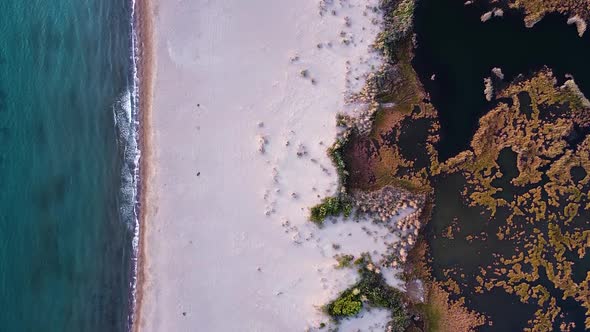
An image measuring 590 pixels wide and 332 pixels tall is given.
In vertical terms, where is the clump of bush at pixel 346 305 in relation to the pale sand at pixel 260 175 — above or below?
below

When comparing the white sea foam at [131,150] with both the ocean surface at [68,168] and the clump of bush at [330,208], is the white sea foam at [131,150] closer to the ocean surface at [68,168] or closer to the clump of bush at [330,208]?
the ocean surface at [68,168]

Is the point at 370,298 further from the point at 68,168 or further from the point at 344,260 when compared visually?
the point at 68,168

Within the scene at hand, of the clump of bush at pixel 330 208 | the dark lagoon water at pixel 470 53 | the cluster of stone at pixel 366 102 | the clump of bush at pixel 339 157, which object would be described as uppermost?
the dark lagoon water at pixel 470 53

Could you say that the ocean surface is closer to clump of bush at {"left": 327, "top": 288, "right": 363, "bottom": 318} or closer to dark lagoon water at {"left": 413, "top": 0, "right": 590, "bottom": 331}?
clump of bush at {"left": 327, "top": 288, "right": 363, "bottom": 318}

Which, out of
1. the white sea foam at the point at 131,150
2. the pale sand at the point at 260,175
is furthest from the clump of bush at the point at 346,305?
the white sea foam at the point at 131,150

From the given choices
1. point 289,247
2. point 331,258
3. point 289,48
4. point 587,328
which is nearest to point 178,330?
point 289,247

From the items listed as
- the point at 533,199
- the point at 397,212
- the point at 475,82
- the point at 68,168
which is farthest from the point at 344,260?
the point at 68,168
